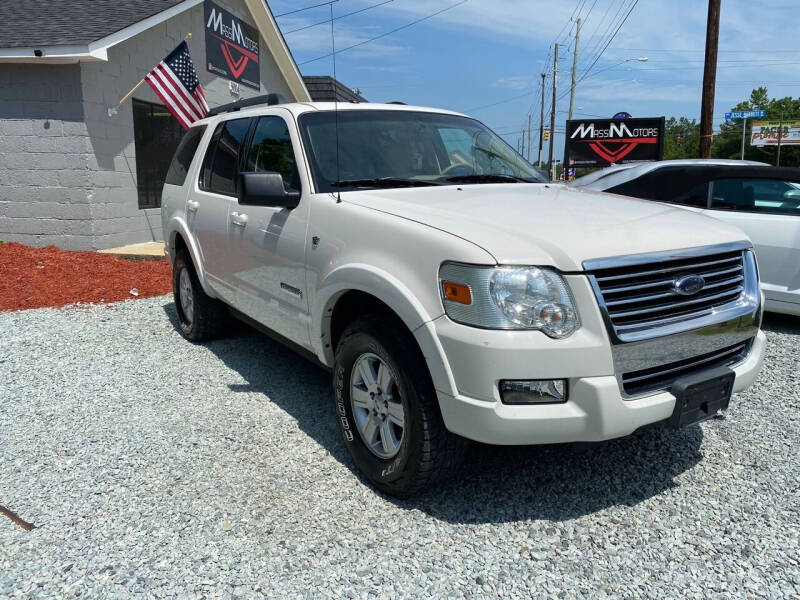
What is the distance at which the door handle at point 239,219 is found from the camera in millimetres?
4395

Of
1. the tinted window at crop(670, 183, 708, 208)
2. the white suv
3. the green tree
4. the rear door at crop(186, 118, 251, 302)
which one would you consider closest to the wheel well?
the white suv

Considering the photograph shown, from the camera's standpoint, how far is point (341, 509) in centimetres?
311

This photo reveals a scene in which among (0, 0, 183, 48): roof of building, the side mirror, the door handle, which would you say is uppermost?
(0, 0, 183, 48): roof of building

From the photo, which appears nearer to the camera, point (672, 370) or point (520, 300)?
point (520, 300)

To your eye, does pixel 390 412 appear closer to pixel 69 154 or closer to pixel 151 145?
pixel 69 154

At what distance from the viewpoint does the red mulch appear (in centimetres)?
777

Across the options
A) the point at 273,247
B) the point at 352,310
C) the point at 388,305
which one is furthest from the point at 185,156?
the point at 388,305

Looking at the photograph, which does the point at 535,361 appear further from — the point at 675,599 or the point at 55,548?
the point at 55,548

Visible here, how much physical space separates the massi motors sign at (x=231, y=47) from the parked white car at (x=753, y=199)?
9.65m

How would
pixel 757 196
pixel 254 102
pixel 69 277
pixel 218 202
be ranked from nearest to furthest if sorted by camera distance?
pixel 218 202
pixel 254 102
pixel 757 196
pixel 69 277

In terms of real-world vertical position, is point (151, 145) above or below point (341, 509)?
above

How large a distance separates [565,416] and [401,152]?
2060 millimetres

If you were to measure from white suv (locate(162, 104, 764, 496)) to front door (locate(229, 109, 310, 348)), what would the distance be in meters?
0.02

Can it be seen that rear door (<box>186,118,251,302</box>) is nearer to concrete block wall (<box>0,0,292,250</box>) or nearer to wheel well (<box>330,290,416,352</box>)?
wheel well (<box>330,290,416,352</box>)
